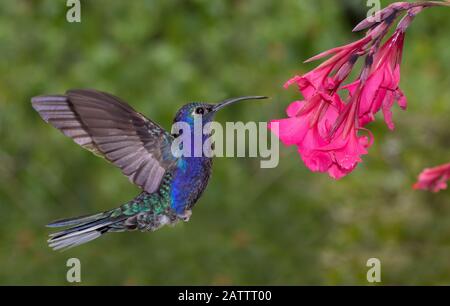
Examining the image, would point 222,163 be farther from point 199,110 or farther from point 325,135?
point 325,135

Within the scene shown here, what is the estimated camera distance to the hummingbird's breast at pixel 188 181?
60.7 inches

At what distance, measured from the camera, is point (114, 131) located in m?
1.48

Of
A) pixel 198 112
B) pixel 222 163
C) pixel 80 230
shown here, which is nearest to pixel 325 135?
pixel 198 112

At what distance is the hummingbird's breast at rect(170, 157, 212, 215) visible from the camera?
1541 millimetres

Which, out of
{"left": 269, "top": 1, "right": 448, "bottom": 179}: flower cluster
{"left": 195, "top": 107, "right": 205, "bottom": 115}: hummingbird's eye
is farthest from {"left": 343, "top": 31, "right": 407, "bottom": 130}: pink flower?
{"left": 195, "top": 107, "right": 205, "bottom": 115}: hummingbird's eye

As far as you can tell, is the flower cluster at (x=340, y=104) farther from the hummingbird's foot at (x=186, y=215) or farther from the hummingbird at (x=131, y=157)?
the hummingbird's foot at (x=186, y=215)

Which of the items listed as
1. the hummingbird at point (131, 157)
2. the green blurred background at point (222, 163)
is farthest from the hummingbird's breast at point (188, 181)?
the green blurred background at point (222, 163)

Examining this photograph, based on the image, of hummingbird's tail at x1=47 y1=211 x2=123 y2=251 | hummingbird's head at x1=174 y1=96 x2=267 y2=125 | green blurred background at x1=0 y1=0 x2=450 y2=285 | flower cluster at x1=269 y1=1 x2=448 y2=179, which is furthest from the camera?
green blurred background at x1=0 y1=0 x2=450 y2=285

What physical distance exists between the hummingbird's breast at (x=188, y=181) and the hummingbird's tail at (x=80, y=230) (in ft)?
0.43

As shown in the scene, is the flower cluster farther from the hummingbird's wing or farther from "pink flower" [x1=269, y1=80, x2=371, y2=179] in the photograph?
the hummingbird's wing

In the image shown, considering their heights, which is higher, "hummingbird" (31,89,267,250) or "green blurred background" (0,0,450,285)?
"green blurred background" (0,0,450,285)

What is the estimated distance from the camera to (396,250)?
128 inches

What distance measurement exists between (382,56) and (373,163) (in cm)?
257
